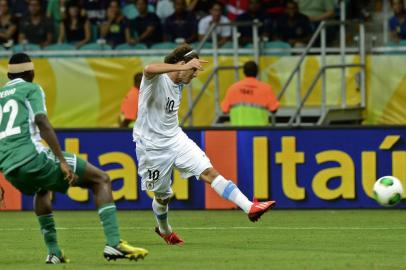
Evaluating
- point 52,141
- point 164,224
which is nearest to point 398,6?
point 164,224

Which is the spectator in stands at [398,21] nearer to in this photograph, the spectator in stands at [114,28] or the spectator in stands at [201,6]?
the spectator in stands at [201,6]

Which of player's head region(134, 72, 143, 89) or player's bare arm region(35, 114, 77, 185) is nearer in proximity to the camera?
player's bare arm region(35, 114, 77, 185)

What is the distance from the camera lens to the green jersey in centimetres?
1063

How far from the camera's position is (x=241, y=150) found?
1836 cm

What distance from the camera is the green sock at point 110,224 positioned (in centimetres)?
1058

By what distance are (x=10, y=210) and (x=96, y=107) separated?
4.43m

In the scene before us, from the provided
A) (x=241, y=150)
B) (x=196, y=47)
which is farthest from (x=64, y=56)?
(x=241, y=150)

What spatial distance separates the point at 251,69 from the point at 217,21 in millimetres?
Result: 2919

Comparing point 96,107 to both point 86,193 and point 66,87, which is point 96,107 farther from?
point 86,193

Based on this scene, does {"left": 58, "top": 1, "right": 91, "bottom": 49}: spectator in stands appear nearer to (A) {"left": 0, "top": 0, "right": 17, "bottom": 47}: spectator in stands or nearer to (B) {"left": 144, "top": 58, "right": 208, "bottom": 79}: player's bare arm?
(A) {"left": 0, "top": 0, "right": 17, "bottom": 47}: spectator in stands

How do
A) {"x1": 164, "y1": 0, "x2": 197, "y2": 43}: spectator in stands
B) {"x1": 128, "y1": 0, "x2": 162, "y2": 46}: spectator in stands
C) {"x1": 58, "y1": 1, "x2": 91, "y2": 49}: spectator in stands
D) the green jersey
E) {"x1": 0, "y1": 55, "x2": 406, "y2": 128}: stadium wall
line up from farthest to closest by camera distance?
1. {"x1": 58, "y1": 1, "x2": 91, "y2": 49}: spectator in stands
2. {"x1": 128, "y1": 0, "x2": 162, "y2": 46}: spectator in stands
3. {"x1": 164, "y1": 0, "x2": 197, "y2": 43}: spectator in stands
4. {"x1": 0, "y1": 55, "x2": 406, "y2": 128}: stadium wall
5. the green jersey

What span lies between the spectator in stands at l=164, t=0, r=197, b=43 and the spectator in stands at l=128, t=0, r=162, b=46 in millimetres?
230

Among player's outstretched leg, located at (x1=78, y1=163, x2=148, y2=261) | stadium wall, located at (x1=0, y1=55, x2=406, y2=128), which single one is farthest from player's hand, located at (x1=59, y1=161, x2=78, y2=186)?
stadium wall, located at (x1=0, y1=55, x2=406, y2=128)

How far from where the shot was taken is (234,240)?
13.6 meters
